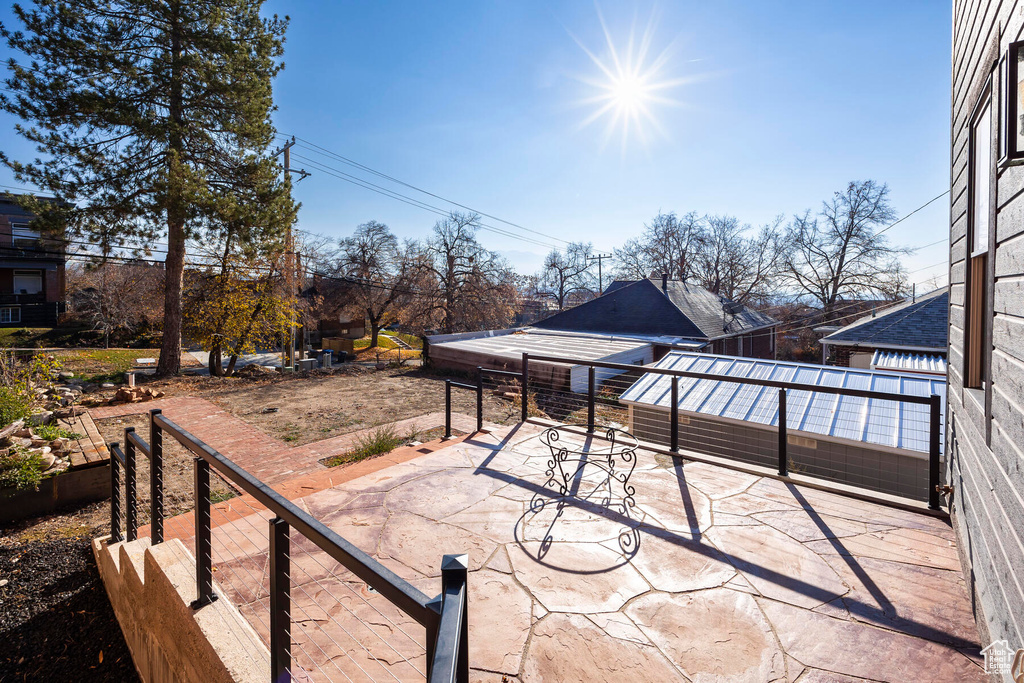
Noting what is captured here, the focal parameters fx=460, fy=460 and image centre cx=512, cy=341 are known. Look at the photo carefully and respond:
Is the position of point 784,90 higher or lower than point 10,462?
higher

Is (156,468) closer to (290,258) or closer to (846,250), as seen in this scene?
(290,258)

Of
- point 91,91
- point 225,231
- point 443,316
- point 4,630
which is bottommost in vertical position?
point 4,630

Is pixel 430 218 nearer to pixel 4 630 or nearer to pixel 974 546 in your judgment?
pixel 4 630

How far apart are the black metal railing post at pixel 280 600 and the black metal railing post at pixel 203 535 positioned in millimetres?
822

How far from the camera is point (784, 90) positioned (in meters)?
10.6

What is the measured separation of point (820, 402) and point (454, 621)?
26.1 feet

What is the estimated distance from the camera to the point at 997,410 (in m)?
1.65

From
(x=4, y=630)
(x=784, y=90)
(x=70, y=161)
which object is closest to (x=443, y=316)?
(x=70, y=161)

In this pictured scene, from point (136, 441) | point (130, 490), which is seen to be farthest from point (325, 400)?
point (136, 441)

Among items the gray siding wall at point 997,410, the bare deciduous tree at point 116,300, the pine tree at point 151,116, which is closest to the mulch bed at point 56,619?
the gray siding wall at point 997,410

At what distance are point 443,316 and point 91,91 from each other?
1581 cm

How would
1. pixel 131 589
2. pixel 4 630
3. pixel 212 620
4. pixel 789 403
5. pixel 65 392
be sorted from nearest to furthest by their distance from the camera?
pixel 212 620 → pixel 131 589 → pixel 4 630 → pixel 789 403 → pixel 65 392

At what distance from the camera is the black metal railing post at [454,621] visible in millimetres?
700

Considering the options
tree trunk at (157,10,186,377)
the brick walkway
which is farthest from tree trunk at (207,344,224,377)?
the brick walkway
